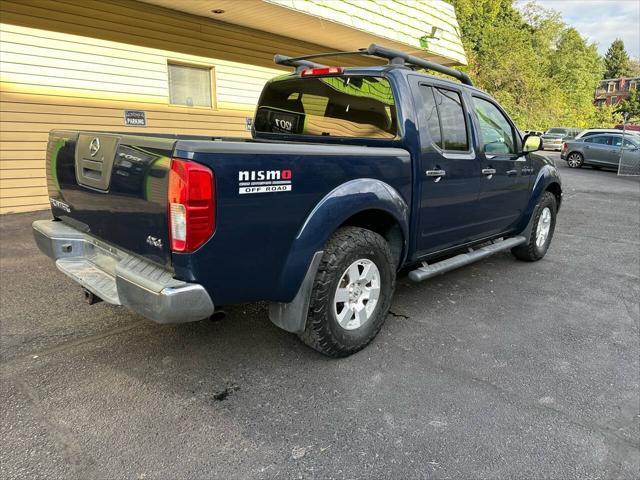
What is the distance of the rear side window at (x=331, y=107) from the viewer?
140 inches

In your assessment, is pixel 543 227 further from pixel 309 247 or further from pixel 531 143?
pixel 309 247

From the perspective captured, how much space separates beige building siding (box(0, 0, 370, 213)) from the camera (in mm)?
6961

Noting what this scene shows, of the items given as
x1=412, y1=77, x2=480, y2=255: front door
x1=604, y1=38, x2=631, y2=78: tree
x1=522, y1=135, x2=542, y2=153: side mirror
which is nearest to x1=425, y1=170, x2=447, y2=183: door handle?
x1=412, y1=77, x2=480, y2=255: front door

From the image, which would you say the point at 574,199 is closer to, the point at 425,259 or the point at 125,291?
the point at 425,259

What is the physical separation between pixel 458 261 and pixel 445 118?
1.24m

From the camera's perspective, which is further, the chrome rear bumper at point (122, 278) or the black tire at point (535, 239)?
the black tire at point (535, 239)

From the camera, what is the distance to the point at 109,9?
7613 mm

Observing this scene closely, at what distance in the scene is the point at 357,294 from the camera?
321cm

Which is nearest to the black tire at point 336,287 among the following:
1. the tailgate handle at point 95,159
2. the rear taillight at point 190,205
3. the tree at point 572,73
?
the rear taillight at point 190,205

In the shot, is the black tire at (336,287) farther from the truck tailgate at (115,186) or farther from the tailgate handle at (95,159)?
the tailgate handle at (95,159)

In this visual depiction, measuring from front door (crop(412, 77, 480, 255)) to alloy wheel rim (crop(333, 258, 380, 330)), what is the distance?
69cm

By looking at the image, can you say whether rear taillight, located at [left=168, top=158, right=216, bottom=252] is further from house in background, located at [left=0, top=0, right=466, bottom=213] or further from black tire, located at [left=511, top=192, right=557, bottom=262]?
house in background, located at [left=0, top=0, right=466, bottom=213]

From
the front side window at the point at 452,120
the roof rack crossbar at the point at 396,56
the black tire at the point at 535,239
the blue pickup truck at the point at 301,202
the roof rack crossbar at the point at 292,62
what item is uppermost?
the roof rack crossbar at the point at 292,62

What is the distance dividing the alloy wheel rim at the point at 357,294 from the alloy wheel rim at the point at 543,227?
10.4ft
